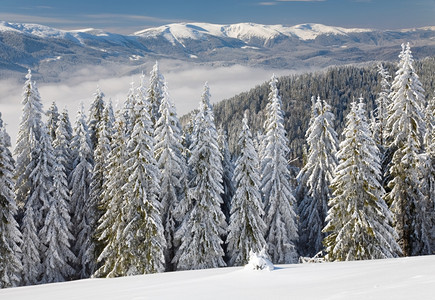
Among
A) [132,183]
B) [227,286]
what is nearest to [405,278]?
[227,286]

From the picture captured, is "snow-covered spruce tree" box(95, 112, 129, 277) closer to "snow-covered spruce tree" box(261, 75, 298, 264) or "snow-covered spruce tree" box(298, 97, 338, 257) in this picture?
"snow-covered spruce tree" box(261, 75, 298, 264)

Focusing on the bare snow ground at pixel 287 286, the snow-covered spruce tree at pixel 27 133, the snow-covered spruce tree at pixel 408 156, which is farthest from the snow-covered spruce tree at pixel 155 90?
the bare snow ground at pixel 287 286

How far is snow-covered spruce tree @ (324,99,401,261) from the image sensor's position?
73.7ft

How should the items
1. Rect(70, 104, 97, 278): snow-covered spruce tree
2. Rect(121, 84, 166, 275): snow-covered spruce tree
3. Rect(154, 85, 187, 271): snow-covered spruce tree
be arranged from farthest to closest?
Rect(70, 104, 97, 278): snow-covered spruce tree, Rect(154, 85, 187, 271): snow-covered spruce tree, Rect(121, 84, 166, 275): snow-covered spruce tree

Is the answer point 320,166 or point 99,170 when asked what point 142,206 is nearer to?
point 99,170

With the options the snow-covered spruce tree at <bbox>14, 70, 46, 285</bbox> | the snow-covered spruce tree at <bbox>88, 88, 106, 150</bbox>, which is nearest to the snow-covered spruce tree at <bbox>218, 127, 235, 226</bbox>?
the snow-covered spruce tree at <bbox>88, 88, 106, 150</bbox>

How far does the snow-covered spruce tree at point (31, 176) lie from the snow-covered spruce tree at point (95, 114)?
21.1ft

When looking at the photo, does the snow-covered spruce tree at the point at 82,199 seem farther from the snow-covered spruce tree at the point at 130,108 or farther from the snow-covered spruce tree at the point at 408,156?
the snow-covered spruce tree at the point at 408,156

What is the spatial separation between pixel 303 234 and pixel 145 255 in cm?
1607

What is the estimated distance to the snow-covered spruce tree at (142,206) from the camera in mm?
26672

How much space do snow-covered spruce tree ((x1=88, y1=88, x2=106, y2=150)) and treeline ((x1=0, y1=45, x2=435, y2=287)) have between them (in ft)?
8.18

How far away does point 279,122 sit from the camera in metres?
32.3

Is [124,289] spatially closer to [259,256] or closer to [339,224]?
[259,256]

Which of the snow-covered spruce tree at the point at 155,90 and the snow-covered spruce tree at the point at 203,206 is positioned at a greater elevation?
the snow-covered spruce tree at the point at 155,90
